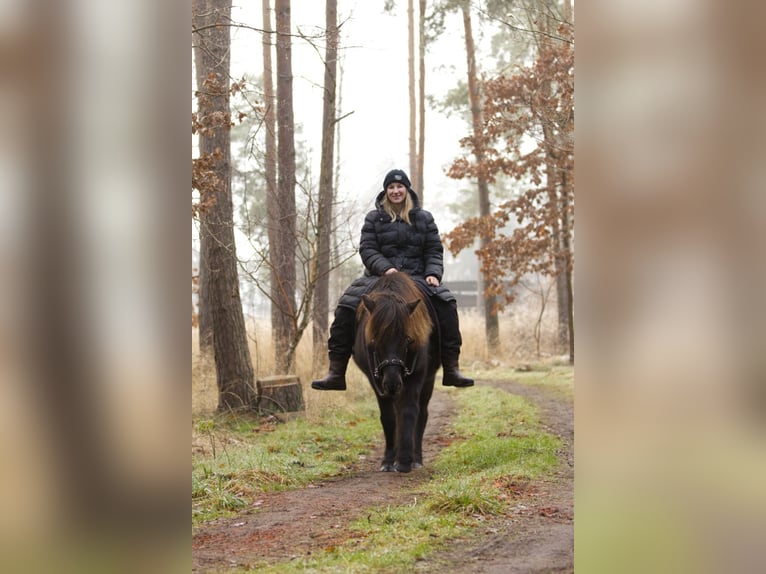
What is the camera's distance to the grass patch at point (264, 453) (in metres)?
6.20

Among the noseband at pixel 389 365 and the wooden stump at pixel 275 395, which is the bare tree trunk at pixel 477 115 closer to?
the wooden stump at pixel 275 395

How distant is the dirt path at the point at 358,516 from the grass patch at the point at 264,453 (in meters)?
0.25

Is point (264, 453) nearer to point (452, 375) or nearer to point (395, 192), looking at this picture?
point (452, 375)

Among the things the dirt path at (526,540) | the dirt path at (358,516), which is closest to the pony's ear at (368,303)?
the dirt path at (358,516)

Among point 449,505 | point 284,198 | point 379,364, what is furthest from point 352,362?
point 449,505

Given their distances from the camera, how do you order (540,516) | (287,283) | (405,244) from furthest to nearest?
(287,283) < (405,244) < (540,516)

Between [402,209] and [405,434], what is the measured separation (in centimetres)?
221

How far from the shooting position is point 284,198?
42.1 feet

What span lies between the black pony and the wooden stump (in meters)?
2.89
